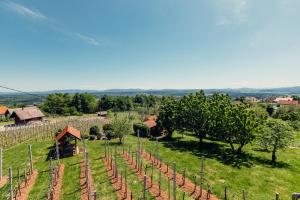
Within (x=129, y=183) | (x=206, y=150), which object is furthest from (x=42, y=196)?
(x=206, y=150)

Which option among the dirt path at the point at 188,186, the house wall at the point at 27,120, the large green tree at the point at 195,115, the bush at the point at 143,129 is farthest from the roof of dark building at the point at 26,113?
the dirt path at the point at 188,186

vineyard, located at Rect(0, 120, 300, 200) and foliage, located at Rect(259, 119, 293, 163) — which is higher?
foliage, located at Rect(259, 119, 293, 163)

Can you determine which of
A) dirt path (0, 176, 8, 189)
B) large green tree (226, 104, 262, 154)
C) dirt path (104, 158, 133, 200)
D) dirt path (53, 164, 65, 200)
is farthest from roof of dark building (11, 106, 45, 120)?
large green tree (226, 104, 262, 154)

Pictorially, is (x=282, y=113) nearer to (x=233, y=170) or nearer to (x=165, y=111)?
(x=165, y=111)

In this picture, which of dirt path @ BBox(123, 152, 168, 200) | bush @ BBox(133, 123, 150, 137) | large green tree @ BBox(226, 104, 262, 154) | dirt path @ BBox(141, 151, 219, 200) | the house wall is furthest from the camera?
the house wall

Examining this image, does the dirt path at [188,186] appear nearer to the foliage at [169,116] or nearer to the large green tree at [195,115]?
the large green tree at [195,115]

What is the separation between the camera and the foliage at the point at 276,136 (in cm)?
3519

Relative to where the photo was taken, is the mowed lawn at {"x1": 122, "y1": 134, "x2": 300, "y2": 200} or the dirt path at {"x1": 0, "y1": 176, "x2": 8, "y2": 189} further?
the dirt path at {"x1": 0, "y1": 176, "x2": 8, "y2": 189}

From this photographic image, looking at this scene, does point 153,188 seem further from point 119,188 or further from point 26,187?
point 26,187

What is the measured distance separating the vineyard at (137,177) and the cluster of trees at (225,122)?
14.0 feet

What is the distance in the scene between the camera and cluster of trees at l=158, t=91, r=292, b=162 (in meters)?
36.2

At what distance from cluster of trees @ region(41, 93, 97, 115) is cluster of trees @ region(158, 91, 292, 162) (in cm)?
7751

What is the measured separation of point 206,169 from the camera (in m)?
31.2

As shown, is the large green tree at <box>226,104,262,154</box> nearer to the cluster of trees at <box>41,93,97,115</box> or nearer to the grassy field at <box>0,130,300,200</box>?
the grassy field at <box>0,130,300,200</box>
